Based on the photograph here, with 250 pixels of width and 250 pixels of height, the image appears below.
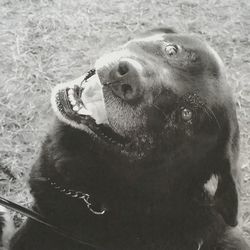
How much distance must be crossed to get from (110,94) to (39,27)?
231 cm

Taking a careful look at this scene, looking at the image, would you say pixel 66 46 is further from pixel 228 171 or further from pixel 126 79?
pixel 228 171

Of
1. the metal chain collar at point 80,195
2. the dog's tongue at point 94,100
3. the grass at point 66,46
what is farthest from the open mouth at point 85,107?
the grass at point 66,46

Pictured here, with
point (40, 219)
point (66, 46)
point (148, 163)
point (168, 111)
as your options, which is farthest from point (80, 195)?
point (66, 46)

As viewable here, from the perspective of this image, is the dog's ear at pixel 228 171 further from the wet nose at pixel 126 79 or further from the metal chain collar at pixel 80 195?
the metal chain collar at pixel 80 195

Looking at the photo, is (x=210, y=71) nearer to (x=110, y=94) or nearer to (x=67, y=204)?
(x=110, y=94)

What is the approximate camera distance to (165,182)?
291 centimetres

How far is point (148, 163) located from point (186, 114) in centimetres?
37

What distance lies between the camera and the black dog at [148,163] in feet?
9.46

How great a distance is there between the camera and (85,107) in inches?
122

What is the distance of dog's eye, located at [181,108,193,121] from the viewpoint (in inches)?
114

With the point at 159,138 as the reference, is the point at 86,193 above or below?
below

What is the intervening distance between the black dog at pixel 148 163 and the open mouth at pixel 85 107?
0.04 feet

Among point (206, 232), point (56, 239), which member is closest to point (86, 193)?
point (56, 239)

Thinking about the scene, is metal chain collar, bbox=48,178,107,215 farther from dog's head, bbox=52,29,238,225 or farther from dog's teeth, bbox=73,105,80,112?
dog's teeth, bbox=73,105,80,112
